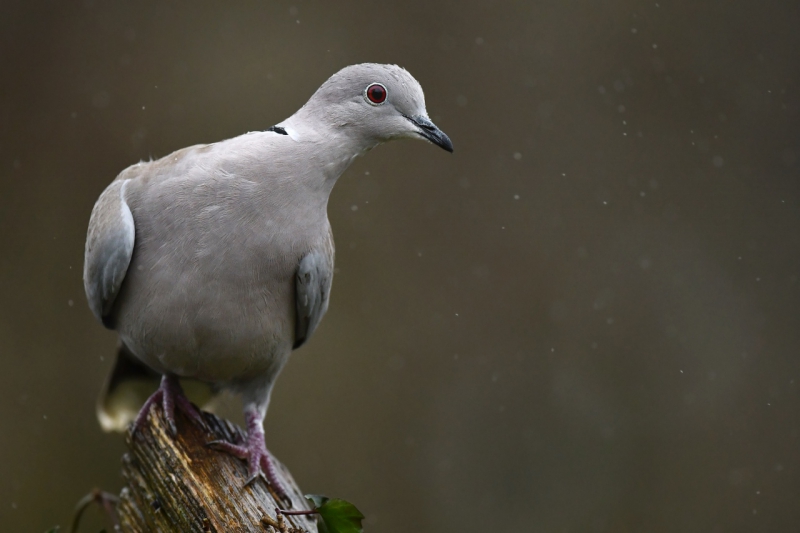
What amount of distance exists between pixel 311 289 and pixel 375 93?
59 cm

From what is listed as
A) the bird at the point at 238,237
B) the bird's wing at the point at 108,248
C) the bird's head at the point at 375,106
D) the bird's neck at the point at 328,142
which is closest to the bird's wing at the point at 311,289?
the bird at the point at 238,237

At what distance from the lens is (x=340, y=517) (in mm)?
2016

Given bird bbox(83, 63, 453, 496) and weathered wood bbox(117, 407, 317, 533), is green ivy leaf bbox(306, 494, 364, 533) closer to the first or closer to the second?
weathered wood bbox(117, 407, 317, 533)

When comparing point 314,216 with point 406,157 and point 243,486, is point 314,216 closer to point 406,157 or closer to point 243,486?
point 243,486

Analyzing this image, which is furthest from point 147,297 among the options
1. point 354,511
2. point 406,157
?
point 406,157

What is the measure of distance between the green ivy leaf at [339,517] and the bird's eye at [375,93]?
3.55 feet

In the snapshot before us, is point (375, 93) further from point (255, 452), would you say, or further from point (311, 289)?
point (255, 452)

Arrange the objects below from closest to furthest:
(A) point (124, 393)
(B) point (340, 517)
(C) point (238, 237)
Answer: (B) point (340, 517), (C) point (238, 237), (A) point (124, 393)

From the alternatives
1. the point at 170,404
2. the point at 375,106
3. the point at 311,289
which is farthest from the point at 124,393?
the point at 375,106

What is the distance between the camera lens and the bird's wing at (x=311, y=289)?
240cm

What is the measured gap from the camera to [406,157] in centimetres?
579

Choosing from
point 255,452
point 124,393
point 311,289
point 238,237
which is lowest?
point 124,393

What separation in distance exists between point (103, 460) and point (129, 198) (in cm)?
321

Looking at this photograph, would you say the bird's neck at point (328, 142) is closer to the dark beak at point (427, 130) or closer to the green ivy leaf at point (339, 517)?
the dark beak at point (427, 130)
